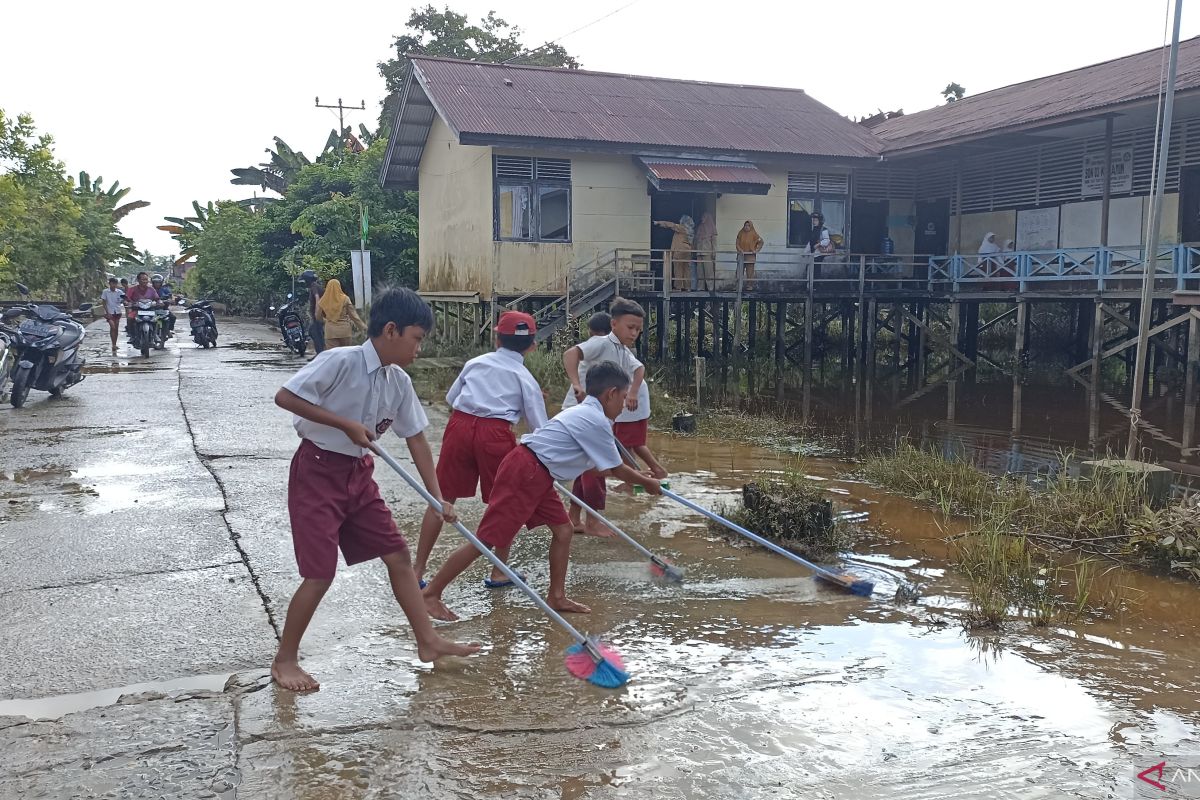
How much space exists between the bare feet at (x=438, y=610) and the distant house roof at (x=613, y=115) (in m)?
13.5

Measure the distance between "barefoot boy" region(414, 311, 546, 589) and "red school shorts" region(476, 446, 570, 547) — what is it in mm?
383

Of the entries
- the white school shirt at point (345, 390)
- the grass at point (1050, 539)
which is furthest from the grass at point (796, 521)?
the white school shirt at point (345, 390)

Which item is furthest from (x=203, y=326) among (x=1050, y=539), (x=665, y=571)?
(x=1050, y=539)

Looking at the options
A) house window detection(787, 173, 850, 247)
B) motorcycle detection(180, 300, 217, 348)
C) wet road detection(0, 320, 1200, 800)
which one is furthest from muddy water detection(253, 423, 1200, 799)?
motorcycle detection(180, 300, 217, 348)

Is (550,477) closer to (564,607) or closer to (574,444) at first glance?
(574,444)

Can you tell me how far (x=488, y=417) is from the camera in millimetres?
4770

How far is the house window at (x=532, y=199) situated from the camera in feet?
58.9

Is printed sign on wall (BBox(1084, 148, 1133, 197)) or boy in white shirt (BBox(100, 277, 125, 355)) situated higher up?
printed sign on wall (BBox(1084, 148, 1133, 197))

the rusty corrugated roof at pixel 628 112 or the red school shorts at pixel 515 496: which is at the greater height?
the rusty corrugated roof at pixel 628 112

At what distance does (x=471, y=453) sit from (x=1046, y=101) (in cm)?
1736

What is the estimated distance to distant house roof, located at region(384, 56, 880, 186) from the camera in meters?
17.7

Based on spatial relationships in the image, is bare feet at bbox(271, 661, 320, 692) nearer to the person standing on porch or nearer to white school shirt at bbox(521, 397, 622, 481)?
white school shirt at bbox(521, 397, 622, 481)

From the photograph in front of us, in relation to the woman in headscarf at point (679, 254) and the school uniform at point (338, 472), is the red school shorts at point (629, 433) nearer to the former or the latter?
the school uniform at point (338, 472)

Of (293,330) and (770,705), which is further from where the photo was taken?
(293,330)
